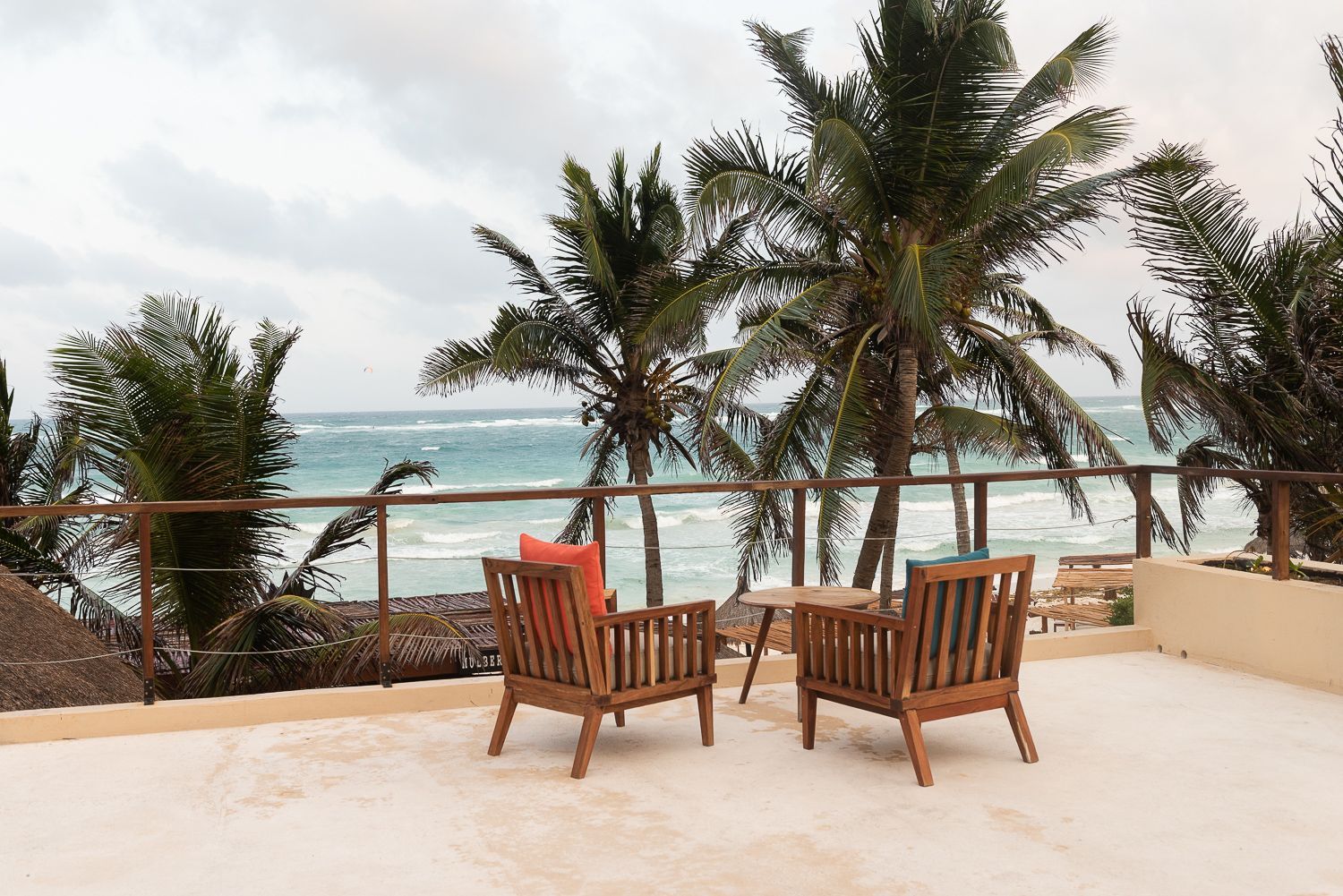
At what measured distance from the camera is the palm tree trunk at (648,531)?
14211 millimetres

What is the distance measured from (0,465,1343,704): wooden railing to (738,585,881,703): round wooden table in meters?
0.28

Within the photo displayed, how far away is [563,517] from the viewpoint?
3120 centimetres

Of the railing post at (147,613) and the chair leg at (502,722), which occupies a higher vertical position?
the railing post at (147,613)

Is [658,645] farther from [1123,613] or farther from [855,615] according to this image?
[1123,613]

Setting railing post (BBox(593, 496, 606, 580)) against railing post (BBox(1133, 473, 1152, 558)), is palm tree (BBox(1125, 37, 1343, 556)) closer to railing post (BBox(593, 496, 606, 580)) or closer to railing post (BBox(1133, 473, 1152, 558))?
railing post (BBox(1133, 473, 1152, 558))

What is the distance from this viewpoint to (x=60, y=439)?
9992 millimetres

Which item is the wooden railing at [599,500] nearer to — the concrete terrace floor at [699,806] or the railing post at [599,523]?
the railing post at [599,523]

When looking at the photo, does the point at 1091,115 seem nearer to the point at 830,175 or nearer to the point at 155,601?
the point at 830,175

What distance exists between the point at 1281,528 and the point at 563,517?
2682 centimetres

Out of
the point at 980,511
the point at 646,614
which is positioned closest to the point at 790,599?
the point at 646,614

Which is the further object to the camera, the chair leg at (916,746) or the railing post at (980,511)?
the railing post at (980,511)

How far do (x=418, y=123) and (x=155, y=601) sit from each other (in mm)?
35717

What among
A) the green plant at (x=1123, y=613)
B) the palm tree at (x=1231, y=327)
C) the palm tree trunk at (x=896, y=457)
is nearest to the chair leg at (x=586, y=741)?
the palm tree at (x=1231, y=327)

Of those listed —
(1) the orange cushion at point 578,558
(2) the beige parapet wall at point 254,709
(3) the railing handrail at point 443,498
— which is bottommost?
(2) the beige parapet wall at point 254,709
